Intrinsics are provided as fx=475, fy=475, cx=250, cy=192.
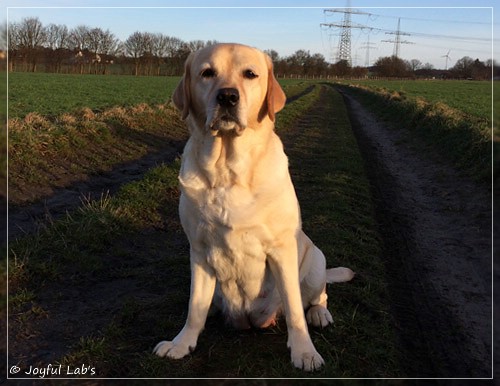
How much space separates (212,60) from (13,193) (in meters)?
5.12

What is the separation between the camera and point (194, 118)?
3723mm

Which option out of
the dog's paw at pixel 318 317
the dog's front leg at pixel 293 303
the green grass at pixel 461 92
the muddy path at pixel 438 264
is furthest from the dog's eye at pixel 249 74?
the dog's paw at pixel 318 317

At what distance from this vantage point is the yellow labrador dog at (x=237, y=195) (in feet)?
11.2

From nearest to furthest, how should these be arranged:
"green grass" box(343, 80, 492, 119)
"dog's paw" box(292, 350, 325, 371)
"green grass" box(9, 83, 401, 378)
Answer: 1. "green grass" box(343, 80, 492, 119)
2. "dog's paw" box(292, 350, 325, 371)
3. "green grass" box(9, 83, 401, 378)

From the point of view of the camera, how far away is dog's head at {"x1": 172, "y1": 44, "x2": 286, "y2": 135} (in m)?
3.40

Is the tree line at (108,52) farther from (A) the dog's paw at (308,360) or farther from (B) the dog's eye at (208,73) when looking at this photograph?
(A) the dog's paw at (308,360)

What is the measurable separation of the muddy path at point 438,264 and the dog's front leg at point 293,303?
79cm

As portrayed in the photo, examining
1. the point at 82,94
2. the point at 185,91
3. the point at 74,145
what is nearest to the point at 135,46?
the point at 185,91

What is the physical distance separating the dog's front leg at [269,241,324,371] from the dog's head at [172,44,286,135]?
3.15 feet

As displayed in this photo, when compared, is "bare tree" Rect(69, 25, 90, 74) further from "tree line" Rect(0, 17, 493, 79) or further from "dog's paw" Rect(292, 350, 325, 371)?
"dog's paw" Rect(292, 350, 325, 371)

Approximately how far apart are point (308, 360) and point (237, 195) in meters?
1.33

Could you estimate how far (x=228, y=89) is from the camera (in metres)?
3.36

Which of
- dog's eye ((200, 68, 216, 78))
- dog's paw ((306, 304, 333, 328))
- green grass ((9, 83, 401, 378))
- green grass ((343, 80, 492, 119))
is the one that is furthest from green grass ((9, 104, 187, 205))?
green grass ((343, 80, 492, 119))

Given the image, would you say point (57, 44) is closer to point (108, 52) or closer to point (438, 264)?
point (108, 52)
